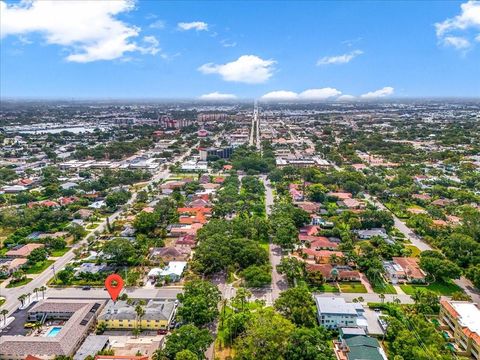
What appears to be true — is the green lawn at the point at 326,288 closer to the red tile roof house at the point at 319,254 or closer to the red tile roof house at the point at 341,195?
the red tile roof house at the point at 319,254

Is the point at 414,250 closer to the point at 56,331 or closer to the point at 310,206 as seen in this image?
the point at 310,206

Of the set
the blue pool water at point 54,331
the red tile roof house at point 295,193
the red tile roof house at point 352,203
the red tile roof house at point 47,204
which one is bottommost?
the blue pool water at point 54,331

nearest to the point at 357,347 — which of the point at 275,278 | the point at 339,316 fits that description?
the point at 339,316

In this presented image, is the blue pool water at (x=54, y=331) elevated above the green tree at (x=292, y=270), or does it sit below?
below

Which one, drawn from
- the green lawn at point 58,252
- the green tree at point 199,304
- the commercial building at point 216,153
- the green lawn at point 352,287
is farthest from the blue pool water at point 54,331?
the commercial building at point 216,153

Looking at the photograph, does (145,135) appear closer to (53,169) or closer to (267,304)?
(53,169)

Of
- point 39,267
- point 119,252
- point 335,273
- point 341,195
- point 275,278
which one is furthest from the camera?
point 341,195

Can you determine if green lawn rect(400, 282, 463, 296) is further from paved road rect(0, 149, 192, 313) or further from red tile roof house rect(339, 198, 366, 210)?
paved road rect(0, 149, 192, 313)
